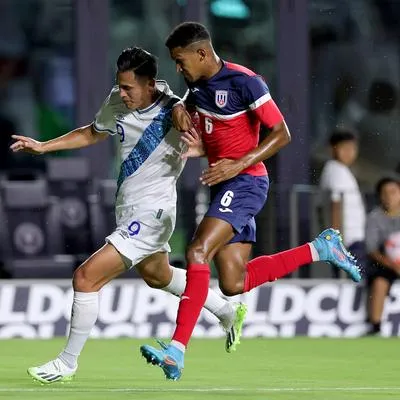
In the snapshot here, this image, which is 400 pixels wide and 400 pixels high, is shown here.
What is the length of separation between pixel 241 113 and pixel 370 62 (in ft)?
21.5

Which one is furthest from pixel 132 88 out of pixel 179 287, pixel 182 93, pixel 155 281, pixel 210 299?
pixel 182 93

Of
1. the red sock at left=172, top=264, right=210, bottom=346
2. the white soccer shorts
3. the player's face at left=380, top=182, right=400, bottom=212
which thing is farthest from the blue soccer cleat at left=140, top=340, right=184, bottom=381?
the player's face at left=380, top=182, right=400, bottom=212

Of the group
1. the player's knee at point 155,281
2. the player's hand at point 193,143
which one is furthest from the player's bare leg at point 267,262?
the player's hand at point 193,143

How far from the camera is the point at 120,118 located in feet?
34.0

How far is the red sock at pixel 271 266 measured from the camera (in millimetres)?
10781

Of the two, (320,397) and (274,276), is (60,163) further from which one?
(320,397)

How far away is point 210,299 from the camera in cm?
1107

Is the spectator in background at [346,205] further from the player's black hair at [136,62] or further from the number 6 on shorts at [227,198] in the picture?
the player's black hair at [136,62]

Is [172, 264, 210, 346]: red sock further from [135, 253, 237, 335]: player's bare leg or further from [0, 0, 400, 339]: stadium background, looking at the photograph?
[0, 0, 400, 339]: stadium background

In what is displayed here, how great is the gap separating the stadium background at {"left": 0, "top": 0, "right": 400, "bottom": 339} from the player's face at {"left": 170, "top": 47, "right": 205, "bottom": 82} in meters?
4.50

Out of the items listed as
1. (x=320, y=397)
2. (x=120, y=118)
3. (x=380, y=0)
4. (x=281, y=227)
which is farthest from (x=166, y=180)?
(x=380, y=0)

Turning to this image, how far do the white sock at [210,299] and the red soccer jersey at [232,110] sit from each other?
0.95 metres

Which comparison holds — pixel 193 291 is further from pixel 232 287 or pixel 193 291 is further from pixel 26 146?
pixel 26 146

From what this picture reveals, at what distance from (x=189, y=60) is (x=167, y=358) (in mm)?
1609
